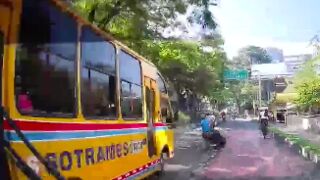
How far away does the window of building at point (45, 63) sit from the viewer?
5.23 metres

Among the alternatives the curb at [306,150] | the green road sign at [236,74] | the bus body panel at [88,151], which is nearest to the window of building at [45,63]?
the bus body panel at [88,151]

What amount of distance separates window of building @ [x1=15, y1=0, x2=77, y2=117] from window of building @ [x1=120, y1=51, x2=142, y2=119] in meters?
2.57

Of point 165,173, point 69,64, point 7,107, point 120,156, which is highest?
point 69,64

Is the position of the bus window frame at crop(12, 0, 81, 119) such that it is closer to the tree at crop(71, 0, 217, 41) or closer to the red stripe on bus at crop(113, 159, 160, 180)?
the red stripe on bus at crop(113, 159, 160, 180)

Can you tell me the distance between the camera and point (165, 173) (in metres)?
14.0

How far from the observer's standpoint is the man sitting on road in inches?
791

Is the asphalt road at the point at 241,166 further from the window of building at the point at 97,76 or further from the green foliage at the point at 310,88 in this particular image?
the green foliage at the point at 310,88

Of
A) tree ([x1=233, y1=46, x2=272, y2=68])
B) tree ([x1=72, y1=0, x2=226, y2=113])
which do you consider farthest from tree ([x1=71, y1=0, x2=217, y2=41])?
tree ([x1=233, y1=46, x2=272, y2=68])

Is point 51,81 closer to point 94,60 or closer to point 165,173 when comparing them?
point 94,60

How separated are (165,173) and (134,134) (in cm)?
474

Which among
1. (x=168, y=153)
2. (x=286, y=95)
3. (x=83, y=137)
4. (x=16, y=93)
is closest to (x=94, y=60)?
(x=83, y=137)

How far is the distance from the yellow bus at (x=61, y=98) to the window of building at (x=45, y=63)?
1 centimetres

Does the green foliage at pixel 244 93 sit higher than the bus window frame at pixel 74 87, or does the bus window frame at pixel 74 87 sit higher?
the green foliage at pixel 244 93

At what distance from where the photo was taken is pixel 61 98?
19.8 feet
